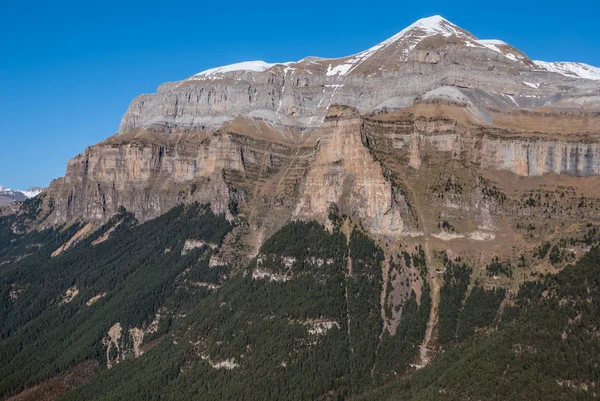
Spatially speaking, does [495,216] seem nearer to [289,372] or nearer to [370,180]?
[370,180]

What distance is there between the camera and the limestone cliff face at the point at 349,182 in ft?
586

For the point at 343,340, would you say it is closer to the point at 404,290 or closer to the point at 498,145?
the point at 404,290

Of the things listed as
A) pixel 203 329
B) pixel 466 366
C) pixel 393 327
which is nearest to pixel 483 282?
pixel 393 327

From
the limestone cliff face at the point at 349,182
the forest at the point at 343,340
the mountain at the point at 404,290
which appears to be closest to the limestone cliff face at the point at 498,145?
the mountain at the point at 404,290

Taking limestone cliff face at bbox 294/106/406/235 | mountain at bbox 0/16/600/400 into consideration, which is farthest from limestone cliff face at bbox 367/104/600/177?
limestone cliff face at bbox 294/106/406/235

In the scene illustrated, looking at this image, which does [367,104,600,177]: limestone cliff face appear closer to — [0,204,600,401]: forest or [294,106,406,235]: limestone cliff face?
[294,106,406,235]: limestone cliff face

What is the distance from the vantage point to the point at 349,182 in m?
188

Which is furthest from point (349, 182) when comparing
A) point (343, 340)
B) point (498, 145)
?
point (343, 340)

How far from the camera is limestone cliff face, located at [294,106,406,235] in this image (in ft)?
586

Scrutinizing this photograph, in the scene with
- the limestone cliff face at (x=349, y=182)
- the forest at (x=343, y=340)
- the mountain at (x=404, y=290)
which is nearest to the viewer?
the forest at (x=343, y=340)

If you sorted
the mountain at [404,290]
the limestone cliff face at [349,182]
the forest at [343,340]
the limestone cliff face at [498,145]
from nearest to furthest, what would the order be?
the forest at [343,340], the mountain at [404,290], the limestone cliff face at [349,182], the limestone cliff face at [498,145]

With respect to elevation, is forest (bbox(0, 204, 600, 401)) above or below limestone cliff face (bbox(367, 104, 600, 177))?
below

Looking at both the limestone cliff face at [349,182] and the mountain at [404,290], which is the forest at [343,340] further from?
the limestone cliff face at [349,182]

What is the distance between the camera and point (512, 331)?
12875cm
